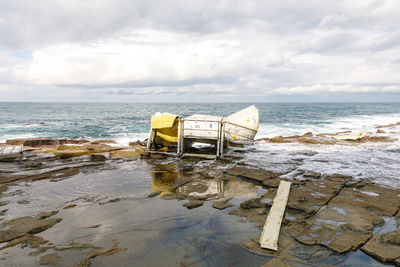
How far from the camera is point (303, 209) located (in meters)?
5.44

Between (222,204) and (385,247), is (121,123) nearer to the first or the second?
(222,204)

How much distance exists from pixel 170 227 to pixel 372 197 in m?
5.32

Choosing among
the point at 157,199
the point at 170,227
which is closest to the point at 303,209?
the point at 170,227

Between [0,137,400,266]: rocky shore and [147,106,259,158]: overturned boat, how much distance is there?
3.99 ft

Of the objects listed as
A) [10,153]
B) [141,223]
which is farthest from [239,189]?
[10,153]

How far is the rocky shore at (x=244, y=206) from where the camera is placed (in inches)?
155

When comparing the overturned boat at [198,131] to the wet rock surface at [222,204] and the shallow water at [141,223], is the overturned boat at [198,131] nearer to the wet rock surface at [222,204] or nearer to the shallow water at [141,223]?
the shallow water at [141,223]

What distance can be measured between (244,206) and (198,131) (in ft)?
18.7

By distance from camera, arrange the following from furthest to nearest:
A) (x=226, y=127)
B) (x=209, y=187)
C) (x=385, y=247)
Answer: (x=226, y=127) → (x=209, y=187) → (x=385, y=247)

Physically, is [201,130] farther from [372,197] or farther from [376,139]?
[376,139]

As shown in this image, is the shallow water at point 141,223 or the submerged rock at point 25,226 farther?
the submerged rock at point 25,226

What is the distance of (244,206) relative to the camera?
5.67 meters

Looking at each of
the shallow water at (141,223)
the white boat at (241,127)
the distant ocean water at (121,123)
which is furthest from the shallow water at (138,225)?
the distant ocean water at (121,123)

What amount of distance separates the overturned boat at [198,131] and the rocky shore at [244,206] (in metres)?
1.22
